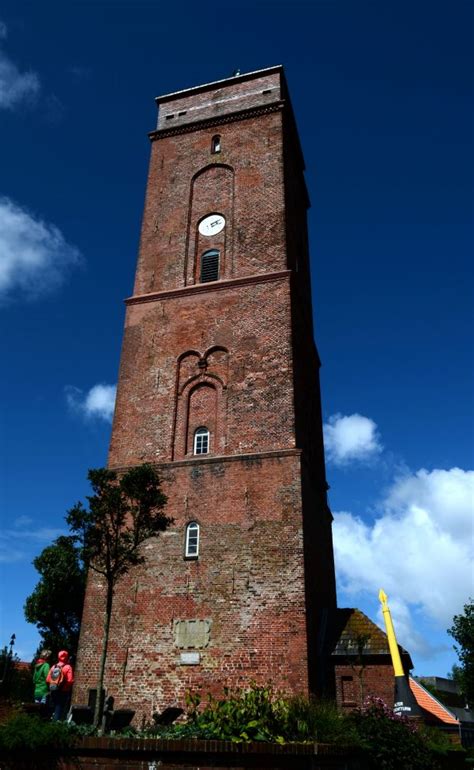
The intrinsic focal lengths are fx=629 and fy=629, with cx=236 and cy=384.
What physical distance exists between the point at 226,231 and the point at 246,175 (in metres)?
2.70

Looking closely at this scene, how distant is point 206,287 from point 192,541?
28.6 ft

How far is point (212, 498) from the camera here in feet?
57.9

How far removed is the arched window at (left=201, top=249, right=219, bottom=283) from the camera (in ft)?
73.5

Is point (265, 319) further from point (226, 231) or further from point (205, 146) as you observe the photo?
point (205, 146)

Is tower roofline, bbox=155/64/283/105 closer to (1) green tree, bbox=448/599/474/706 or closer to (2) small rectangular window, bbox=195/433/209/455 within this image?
(2) small rectangular window, bbox=195/433/209/455

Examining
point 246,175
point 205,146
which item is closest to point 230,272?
point 246,175

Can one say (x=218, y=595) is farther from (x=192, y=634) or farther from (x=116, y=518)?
(x=116, y=518)

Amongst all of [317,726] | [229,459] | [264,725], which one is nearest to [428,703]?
[229,459]

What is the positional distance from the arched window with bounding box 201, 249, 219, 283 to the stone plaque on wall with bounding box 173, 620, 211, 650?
37.9 feet

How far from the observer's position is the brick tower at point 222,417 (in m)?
15.9

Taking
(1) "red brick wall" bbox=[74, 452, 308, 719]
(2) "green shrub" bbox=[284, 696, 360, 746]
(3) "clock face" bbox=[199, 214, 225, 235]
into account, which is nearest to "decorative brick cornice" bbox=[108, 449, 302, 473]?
(1) "red brick wall" bbox=[74, 452, 308, 719]

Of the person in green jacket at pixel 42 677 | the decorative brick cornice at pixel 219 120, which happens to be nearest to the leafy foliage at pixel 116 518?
the person in green jacket at pixel 42 677

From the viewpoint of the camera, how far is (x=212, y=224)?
2361 cm

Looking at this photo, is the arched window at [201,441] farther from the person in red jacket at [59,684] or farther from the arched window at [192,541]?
the person in red jacket at [59,684]
